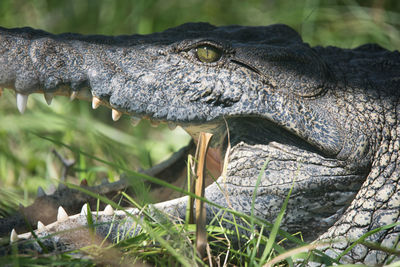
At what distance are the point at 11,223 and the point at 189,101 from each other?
115 centimetres

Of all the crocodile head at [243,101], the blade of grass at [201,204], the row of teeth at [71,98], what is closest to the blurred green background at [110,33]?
the row of teeth at [71,98]

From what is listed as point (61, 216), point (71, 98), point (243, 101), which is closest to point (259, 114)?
point (243, 101)

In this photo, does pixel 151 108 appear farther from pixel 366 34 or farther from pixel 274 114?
pixel 366 34

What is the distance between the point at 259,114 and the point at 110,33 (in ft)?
10.6

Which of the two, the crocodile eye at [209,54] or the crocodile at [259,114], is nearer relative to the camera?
the crocodile at [259,114]

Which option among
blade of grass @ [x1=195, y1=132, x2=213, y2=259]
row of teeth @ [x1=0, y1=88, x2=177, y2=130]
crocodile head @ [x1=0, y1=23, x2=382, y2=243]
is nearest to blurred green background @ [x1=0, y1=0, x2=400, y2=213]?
row of teeth @ [x1=0, y1=88, x2=177, y2=130]

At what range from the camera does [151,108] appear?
2.30m

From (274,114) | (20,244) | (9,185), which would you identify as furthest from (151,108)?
(9,185)

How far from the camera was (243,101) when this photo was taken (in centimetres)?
230

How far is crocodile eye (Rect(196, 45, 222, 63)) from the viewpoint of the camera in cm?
238

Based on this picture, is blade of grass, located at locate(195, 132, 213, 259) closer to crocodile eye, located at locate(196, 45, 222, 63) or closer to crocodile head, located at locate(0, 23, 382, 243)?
crocodile head, located at locate(0, 23, 382, 243)

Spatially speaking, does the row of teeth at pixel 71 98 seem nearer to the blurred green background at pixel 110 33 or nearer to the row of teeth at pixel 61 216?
the row of teeth at pixel 61 216

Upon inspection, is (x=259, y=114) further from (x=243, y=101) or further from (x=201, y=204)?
(x=201, y=204)

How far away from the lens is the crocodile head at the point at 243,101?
227 centimetres
